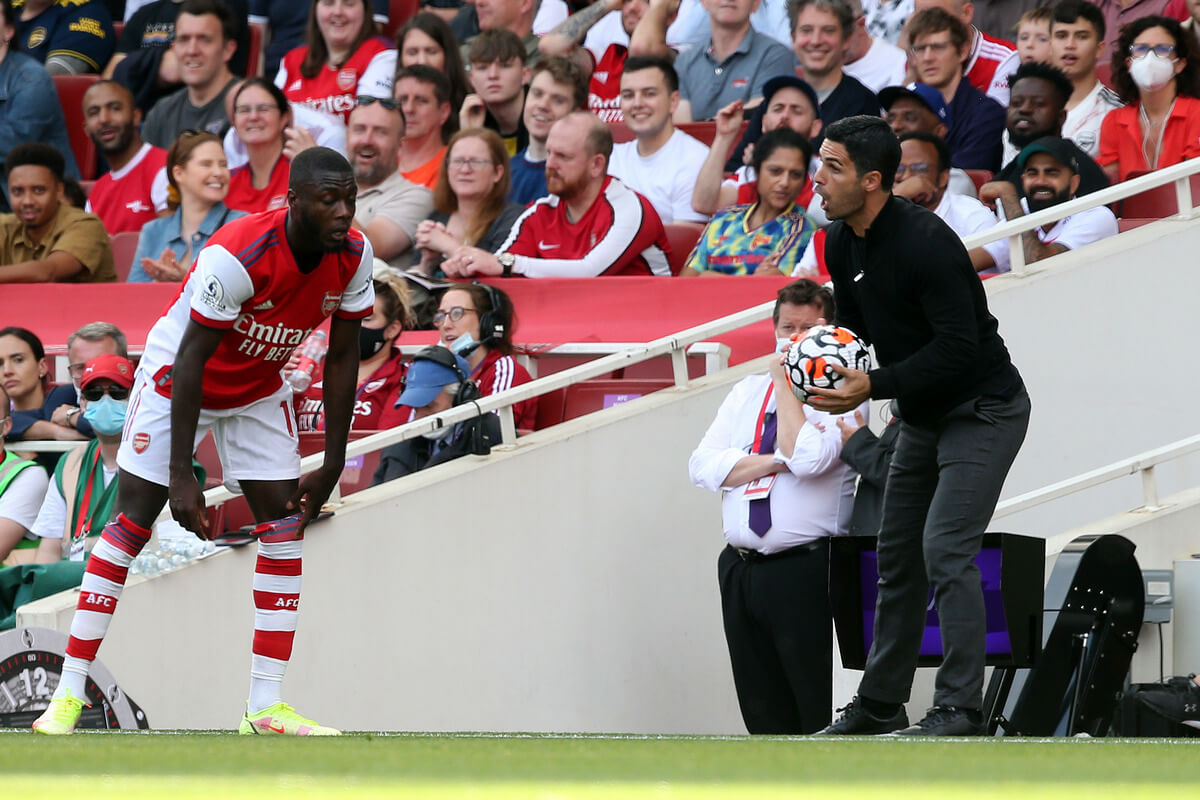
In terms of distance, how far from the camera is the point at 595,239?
888 centimetres

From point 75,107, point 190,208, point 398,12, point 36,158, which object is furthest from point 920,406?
point 75,107

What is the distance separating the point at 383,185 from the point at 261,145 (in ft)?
2.91

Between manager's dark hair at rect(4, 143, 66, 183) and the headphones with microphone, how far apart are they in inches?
138

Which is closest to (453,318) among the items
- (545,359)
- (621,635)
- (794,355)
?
(545,359)

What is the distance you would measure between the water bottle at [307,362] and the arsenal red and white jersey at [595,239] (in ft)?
3.70

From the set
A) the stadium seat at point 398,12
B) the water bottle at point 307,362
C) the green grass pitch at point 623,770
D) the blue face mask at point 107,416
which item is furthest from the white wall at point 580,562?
the stadium seat at point 398,12

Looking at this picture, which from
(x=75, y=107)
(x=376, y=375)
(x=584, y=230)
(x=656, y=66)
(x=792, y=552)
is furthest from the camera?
(x=75, y=107)

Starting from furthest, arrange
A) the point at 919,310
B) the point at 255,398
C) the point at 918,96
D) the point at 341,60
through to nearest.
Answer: the point at 341,60 < the point at 918,96 < the point at 255,398 < the point at 919,310

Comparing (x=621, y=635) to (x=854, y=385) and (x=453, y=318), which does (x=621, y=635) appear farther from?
(x=854, y=385)

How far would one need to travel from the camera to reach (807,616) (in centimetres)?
658

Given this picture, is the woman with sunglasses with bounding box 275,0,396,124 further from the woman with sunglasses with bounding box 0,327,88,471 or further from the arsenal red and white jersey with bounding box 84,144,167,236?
the woman with sunglasses with bounding box 0,327,88,471

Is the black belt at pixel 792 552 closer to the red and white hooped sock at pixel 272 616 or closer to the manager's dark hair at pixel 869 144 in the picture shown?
the manager's dark hair at pixel 869 144

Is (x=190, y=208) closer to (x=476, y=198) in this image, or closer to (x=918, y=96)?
(x=476, y=198)

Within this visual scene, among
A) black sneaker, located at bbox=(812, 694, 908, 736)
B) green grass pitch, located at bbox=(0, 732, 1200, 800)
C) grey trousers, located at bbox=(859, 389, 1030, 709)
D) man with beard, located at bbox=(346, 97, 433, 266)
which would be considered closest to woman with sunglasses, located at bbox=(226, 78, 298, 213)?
man with beard, located at bbox=(346, 97, 433, 266)
